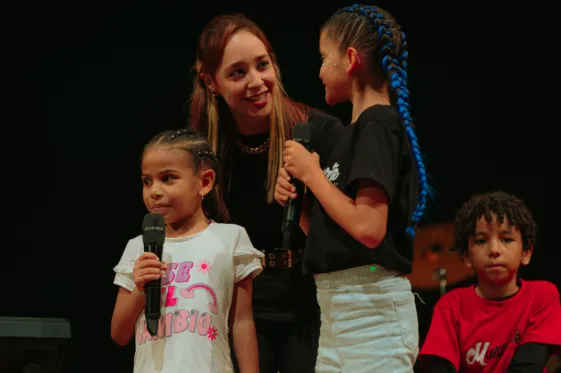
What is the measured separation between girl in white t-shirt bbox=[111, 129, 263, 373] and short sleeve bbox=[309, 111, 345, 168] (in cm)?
28

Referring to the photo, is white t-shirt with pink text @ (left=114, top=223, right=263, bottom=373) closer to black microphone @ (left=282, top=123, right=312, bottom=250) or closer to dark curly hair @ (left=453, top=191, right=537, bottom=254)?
black microphone @ (left=282, top=123, right=312, bottom=250)

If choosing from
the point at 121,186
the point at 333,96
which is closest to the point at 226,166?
the point at 333,96

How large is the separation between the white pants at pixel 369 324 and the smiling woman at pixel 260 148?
314 mm

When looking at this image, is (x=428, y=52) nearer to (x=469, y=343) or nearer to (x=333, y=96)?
(x=469, y=343)

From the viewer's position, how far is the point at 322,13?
3.61 metres

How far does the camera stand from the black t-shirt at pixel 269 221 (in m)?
1.88

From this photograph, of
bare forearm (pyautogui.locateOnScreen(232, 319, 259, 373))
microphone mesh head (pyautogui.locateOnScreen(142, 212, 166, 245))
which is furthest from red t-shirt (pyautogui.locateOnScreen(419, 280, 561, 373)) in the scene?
microphone mesh head (pyautogui.locateOnScreen(142, 212, 166, 245))

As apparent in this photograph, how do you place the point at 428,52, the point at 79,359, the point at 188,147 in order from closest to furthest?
the point at 188,147, the point at 79,359, the point at 428,52

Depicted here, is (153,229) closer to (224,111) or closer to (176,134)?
(176,134)

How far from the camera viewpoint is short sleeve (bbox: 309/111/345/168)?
6.22 feet

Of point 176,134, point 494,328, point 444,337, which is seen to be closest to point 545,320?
point 494,328

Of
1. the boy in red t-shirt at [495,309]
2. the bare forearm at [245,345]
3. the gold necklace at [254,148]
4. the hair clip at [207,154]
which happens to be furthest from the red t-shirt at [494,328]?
the hair clip at [207,154]

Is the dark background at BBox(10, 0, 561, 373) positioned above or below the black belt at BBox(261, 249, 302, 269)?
above

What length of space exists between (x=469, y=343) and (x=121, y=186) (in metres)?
1.77
